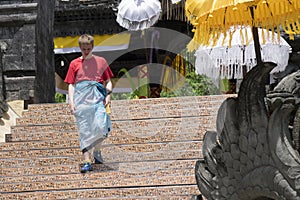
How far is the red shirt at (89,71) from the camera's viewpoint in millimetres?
7648

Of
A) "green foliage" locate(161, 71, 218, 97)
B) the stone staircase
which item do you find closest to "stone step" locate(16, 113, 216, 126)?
the stone staircase

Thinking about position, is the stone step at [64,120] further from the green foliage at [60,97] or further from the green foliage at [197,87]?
the green foliage at [60,97]

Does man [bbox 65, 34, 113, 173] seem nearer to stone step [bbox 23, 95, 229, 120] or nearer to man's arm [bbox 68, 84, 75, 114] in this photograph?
man's arm [bbox 68, 84, 75, 114]

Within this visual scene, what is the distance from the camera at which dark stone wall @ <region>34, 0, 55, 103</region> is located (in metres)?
12.1

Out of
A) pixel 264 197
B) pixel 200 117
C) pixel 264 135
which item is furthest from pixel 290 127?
pixel 200 117

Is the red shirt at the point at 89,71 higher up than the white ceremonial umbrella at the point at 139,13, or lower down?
lower down

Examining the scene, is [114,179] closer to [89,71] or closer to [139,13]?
[89,71]

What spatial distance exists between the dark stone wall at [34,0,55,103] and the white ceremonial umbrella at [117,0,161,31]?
3006 millimetres

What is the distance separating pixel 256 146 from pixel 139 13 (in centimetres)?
1119

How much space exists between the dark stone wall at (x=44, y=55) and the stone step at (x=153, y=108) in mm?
1863

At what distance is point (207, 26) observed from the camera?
540cm

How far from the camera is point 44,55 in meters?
12.6

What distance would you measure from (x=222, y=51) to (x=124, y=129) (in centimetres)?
441

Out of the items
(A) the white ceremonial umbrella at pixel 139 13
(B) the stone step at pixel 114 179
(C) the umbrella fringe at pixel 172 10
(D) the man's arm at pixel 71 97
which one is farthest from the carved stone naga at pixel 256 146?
(C) the umbrella fringe at pixel 172 10
